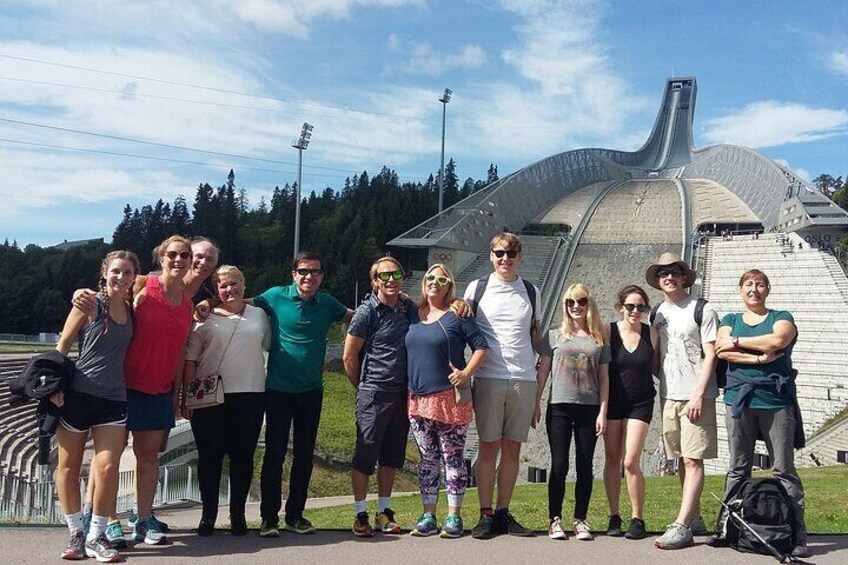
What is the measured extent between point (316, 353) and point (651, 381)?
2.75 meters

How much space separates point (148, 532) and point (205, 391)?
1.11 m

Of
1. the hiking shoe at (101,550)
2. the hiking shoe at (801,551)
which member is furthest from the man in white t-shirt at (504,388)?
the hiking shoe at (101,550)

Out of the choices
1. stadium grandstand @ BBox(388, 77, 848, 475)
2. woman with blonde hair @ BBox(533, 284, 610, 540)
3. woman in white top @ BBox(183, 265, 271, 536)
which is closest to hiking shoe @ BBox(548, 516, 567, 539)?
woman with blonde hair @ BBox(533, 284, 610, 540)

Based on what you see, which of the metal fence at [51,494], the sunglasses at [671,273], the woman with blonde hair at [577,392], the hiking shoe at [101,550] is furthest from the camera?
the metal fence at [51,494]

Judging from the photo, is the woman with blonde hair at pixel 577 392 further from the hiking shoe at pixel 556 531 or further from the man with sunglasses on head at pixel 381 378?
the man with sunglasses on head at pixel 381 378

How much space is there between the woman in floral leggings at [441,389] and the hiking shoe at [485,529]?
0.13 m

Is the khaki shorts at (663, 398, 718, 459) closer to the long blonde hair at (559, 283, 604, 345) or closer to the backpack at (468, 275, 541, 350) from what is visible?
the long blonde hair at (559, 283, 604, 345)

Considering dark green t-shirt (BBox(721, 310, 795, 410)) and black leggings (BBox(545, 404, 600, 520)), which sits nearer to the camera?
dark green t-shirt (BBox(721, 310, 795, 410))

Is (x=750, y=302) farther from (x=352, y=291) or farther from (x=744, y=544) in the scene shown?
(x=352, y=291)

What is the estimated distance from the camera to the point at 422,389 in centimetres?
585

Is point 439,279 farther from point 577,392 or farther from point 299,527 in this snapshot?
point 299,527

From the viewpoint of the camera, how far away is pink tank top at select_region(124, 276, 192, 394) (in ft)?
18.4

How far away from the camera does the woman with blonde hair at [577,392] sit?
599 cm

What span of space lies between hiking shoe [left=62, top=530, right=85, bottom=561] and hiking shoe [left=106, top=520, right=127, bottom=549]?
19 cm
